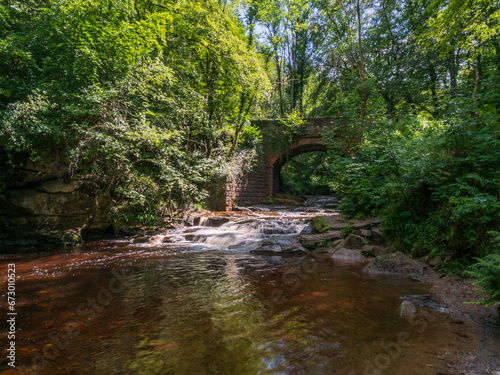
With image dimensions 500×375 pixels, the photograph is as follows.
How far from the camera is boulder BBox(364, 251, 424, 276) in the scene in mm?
3916

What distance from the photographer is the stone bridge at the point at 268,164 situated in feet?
47.1

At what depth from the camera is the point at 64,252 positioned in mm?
6062

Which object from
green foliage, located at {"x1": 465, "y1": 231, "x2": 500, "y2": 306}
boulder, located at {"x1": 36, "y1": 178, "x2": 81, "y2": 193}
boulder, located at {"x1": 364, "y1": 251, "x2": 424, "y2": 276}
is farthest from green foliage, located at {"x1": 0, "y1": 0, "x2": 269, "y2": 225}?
green foliage, located at {"x1": 465, "y1": 231, "x2": 500, "y2": 306}

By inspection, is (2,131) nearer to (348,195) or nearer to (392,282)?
(392,282)

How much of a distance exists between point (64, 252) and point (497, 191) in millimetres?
9174

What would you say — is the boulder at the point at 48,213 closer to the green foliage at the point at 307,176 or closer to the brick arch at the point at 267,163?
the brick arch at the point at 267,163

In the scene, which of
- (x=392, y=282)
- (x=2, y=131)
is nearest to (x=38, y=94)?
(x=2, y=131)

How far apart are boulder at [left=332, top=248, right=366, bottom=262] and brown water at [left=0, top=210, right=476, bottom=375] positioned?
2.68 ft

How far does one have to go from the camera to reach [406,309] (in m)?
2.53

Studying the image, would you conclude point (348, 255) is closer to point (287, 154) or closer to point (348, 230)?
point (348, 230)

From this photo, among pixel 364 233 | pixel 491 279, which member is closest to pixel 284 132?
pixel 364 233

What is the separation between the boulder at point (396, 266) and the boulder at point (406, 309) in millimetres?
1576

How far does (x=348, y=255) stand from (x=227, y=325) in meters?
3.73

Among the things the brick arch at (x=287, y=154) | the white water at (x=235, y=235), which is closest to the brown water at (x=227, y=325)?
the white water at (x=235, y=235)
